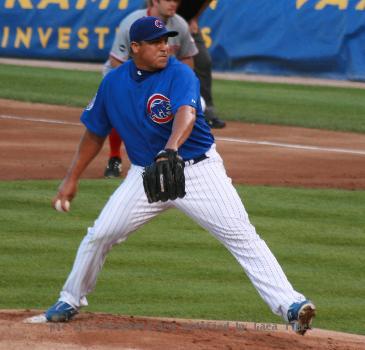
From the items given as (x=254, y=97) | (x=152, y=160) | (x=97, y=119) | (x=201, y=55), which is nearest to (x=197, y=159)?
(x=152, y=160)

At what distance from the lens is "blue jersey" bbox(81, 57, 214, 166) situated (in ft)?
20.1

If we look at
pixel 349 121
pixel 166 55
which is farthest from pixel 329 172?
pixel 166 55

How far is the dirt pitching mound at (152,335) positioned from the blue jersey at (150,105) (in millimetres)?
870

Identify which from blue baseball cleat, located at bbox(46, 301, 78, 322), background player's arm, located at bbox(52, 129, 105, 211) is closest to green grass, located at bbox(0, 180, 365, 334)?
blue baseball cleat, located at bbox(46, 301, 78, 322)

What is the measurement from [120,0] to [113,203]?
51.2 feet

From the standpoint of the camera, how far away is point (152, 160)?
6262mm

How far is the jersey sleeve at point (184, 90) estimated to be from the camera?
6.02 m

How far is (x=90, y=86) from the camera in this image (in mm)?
19062

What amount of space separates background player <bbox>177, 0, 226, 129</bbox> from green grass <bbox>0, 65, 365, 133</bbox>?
3.47 feet

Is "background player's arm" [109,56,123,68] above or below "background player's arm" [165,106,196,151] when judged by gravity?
below

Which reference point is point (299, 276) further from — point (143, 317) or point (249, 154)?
point (249, 154)

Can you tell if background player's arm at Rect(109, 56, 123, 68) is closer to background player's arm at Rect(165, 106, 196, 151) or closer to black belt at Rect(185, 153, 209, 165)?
black belt at Rect(185, 153, 209, 165)

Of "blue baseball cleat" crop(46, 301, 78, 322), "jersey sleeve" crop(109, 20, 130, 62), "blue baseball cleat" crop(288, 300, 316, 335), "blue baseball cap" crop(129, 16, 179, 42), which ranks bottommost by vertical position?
"blue baseball cleat" crop(46, 301, 78, 322)

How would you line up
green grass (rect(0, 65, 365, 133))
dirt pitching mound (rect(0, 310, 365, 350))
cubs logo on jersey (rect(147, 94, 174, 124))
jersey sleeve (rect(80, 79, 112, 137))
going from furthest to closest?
green grass (rect(0, 65, 365, 133)), jersey sleeve (rect(80, 79, 112, 137)), cubs logo on jersey (rect(147, 94, 174, 124)), dirt pitching mound (rect(0, 310, 365, 350))
